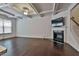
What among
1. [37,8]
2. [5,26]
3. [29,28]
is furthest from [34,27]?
[5,26]

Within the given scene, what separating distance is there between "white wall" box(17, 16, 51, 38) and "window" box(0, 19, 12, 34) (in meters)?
0.24

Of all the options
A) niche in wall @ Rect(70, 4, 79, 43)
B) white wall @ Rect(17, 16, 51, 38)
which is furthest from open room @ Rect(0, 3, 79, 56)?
niche in wall @ Rect(70, 4, 79, 43)

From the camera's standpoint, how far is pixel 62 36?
4.48 meters

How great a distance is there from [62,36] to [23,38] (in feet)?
6.56

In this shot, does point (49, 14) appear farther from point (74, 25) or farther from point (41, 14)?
point (74, 25)

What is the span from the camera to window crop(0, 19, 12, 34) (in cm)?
267

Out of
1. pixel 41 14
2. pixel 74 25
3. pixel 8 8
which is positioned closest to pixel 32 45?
pixel 41 14

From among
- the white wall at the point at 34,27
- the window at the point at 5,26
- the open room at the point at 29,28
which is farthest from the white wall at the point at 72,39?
the window at the point at 5,26

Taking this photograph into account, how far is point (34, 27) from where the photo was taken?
3262 mm

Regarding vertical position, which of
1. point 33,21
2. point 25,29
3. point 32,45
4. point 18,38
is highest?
point 33,21

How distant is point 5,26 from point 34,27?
0.88 metres

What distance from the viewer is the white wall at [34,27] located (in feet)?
9.78

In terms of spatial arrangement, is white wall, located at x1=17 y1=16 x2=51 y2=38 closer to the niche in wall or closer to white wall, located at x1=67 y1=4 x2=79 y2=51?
white wall, located at x1=67 y1=4 x2=79 y2=51

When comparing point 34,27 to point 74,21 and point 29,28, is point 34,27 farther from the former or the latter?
point 74,21
